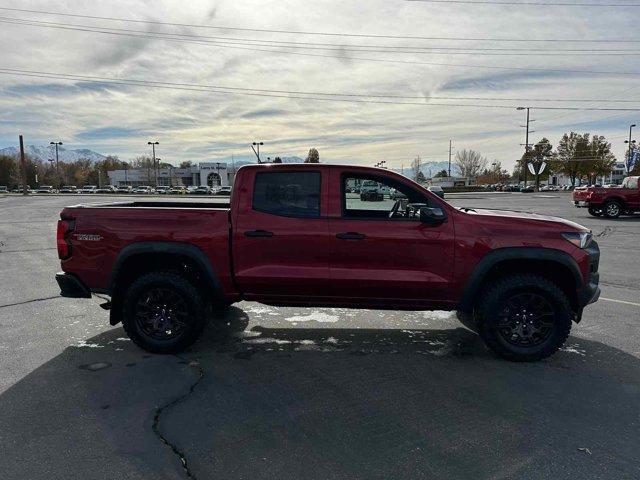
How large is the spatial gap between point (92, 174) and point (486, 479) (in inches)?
5308

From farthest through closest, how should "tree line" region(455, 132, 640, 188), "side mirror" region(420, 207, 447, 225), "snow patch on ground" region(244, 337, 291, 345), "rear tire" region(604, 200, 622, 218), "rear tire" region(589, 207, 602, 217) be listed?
"tree line" region(455, 132, 640, 188), "rear tire" region(589, 207, 602, 217), "rear tire" region(604, 200, 622, 218), "snow patch on ground" region(244, 337, 291, 345), "side mirror" region(420, 207, 447, 225)

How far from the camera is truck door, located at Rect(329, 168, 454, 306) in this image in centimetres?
→ 429

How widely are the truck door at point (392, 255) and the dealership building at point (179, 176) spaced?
364 feet

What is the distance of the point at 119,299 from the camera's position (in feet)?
15.3

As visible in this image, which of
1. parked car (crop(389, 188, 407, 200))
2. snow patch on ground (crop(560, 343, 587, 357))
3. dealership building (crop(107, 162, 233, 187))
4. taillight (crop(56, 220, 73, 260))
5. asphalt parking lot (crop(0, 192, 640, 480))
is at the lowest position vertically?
asphalt parking lot (crop(0, 192, 640, 480))

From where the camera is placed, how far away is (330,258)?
4.39 metres

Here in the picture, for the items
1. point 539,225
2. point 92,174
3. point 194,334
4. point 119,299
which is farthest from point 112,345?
point 92,174

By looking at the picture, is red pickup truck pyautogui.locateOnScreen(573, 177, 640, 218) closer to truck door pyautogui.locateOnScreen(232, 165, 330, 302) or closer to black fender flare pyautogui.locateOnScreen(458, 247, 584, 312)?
black fender flare pyautogui.locateOnScreen(458, 247, 584, 312)

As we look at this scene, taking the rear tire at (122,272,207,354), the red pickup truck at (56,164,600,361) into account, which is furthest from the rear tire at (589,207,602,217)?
the rear tire at (122,272,207,354)

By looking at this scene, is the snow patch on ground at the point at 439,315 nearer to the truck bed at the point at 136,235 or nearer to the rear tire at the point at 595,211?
the truck bed at the point at 136,235

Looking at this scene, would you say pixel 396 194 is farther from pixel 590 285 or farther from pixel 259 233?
pixel 590 285

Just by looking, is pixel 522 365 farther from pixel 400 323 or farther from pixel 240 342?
pixel 240 342

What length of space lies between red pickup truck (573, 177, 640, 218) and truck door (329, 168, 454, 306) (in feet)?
62.9

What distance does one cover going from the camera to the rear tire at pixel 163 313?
14.8 ft
